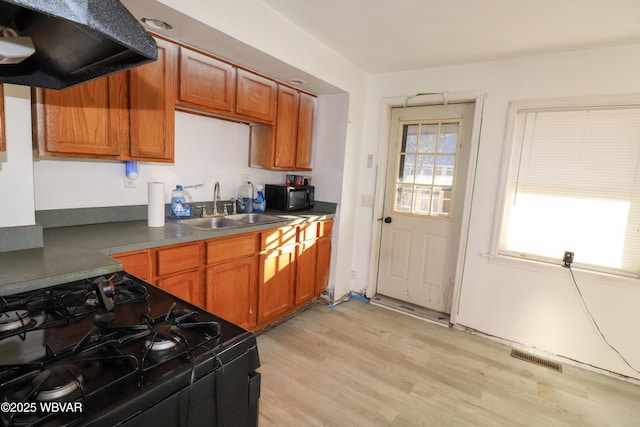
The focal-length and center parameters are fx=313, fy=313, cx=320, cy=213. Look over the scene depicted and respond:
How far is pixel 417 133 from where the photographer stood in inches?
125

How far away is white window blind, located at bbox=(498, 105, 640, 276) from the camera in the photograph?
229 centimetres

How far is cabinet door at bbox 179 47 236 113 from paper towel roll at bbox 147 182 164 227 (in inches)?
23.8

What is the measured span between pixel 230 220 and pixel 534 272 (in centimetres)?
261

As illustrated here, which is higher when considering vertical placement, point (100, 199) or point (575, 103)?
point (575, 103)

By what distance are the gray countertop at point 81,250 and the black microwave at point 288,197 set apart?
775 millimetres

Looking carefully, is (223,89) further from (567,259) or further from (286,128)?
(567,259)

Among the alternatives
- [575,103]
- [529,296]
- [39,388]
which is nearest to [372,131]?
[575,103]

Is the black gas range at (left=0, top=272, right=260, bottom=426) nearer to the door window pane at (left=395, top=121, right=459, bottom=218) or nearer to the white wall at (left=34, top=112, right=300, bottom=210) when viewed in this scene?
the white wall at (left=34, top=112, right=300, bottom=210)

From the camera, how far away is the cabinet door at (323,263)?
314 cm

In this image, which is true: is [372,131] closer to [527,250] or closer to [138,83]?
[527,250]

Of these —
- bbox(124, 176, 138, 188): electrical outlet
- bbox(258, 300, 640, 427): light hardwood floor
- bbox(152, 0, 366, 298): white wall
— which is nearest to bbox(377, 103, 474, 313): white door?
bbox(152, 0, 366, 298): white wall

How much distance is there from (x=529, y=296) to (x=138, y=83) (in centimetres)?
330

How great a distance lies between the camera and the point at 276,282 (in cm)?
266

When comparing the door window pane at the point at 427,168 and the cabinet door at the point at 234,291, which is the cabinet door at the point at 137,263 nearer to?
the cabinet door at the point at 234,291
